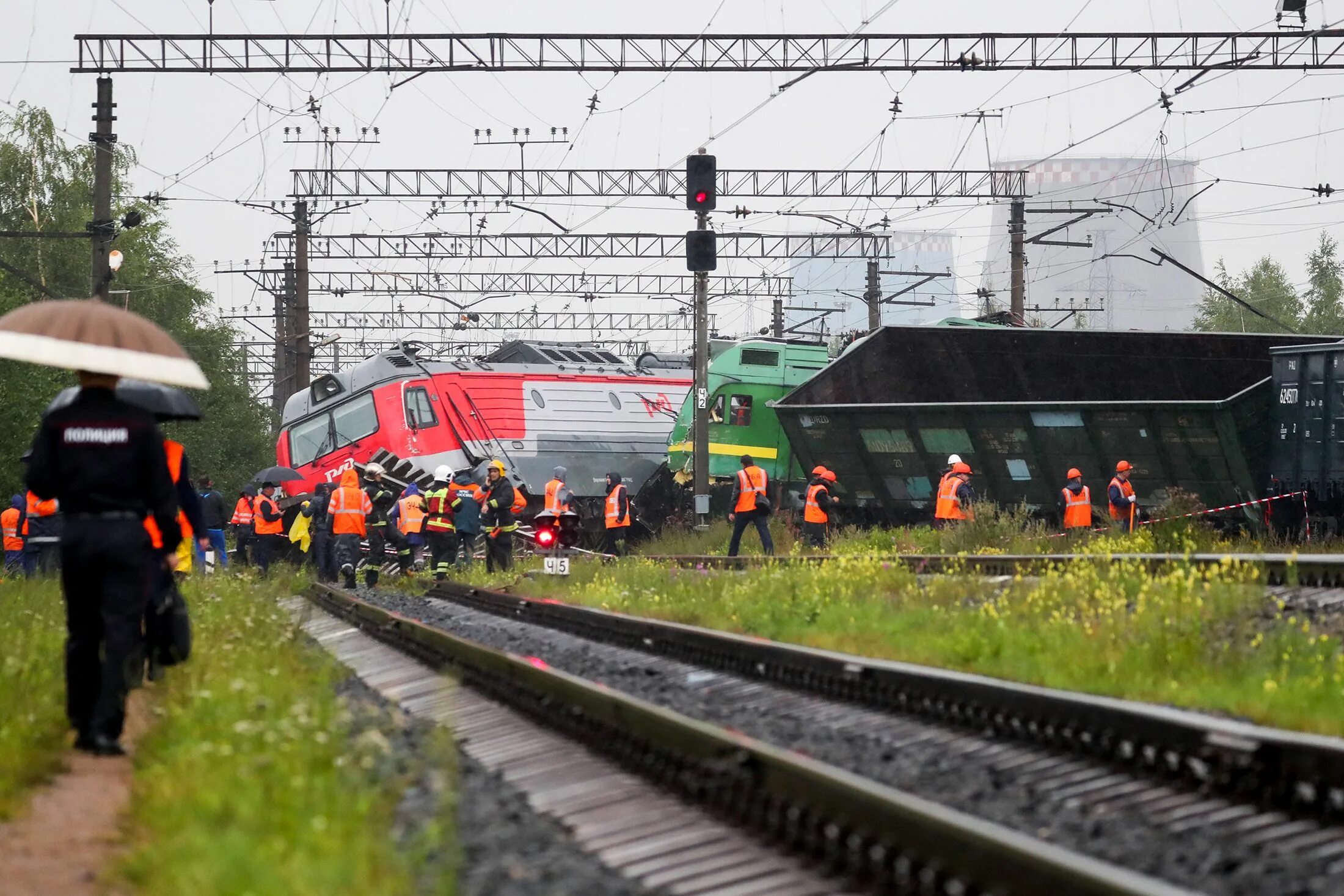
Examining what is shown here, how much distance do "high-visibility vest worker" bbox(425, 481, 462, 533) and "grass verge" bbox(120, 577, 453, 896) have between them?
12526 millimetres

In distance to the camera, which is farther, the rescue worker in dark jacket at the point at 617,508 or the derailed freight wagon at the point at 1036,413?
the rescue worker in dark jacket at the point at 617,508

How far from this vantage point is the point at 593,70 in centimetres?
2598

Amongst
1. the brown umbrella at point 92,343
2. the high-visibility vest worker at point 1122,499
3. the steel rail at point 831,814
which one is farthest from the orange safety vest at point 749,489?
the brown umbrella at point 92,343

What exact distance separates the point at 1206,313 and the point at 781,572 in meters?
100

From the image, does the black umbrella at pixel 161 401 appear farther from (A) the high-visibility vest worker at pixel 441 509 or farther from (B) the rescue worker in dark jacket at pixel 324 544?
(B) the rescue worker in dark jacket at pixel 324 544

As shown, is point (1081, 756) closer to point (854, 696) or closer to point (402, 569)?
point (854, 696)

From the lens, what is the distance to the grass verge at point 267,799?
4102 millimetres

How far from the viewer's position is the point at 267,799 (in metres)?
5.10

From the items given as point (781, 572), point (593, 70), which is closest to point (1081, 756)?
point (781, 572)

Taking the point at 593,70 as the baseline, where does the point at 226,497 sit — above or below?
below

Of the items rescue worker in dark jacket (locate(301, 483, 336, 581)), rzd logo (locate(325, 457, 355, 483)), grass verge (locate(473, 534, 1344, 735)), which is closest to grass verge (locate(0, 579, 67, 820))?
grass verge (locate(473, 534, 1344, 735))

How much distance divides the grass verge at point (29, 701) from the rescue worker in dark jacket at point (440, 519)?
28.3 feet

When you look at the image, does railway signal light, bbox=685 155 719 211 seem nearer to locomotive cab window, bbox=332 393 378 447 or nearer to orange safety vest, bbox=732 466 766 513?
orange safety vest, bbox=732 466 766 513

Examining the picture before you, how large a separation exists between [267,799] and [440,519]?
55.0 feet
